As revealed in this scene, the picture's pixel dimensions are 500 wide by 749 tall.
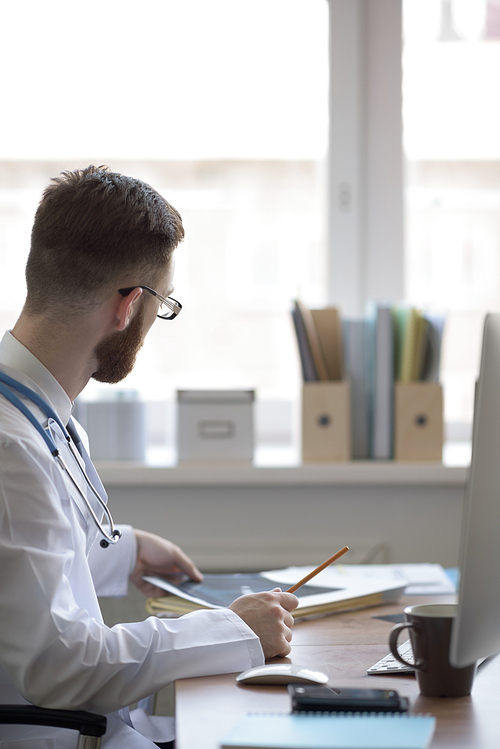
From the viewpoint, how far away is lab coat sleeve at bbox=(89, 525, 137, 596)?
51.9 inches

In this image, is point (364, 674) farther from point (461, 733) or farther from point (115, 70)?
point (115, 70)

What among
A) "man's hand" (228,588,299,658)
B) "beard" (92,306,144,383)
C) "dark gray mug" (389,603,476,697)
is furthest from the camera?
"beard" (92,306,144,383)

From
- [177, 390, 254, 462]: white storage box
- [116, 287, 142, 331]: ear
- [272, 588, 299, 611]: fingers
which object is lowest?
[272, 588, 299, 611]: fingers

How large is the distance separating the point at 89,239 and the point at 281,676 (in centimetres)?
59

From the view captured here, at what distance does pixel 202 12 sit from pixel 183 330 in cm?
93

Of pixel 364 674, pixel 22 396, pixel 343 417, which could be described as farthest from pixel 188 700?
pixel 343 417

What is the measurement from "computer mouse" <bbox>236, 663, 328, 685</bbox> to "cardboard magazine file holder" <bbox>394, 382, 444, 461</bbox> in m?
1.18

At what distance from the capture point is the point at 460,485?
2.00 meters

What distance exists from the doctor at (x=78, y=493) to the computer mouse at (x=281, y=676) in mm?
49

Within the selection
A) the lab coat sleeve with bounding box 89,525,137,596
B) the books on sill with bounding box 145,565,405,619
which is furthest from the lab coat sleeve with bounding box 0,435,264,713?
the lab coat sleeve with bounding box 89,525,137,596

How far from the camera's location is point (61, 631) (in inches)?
32.1

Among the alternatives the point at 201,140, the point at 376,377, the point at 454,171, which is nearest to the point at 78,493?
the point at 376,377

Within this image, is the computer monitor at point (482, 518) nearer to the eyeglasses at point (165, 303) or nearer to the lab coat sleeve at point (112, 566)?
the eyeglasses at point (165, 303)

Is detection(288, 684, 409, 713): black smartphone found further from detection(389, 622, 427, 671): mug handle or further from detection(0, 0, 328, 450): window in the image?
detection(0, 0, 328, 450): window
